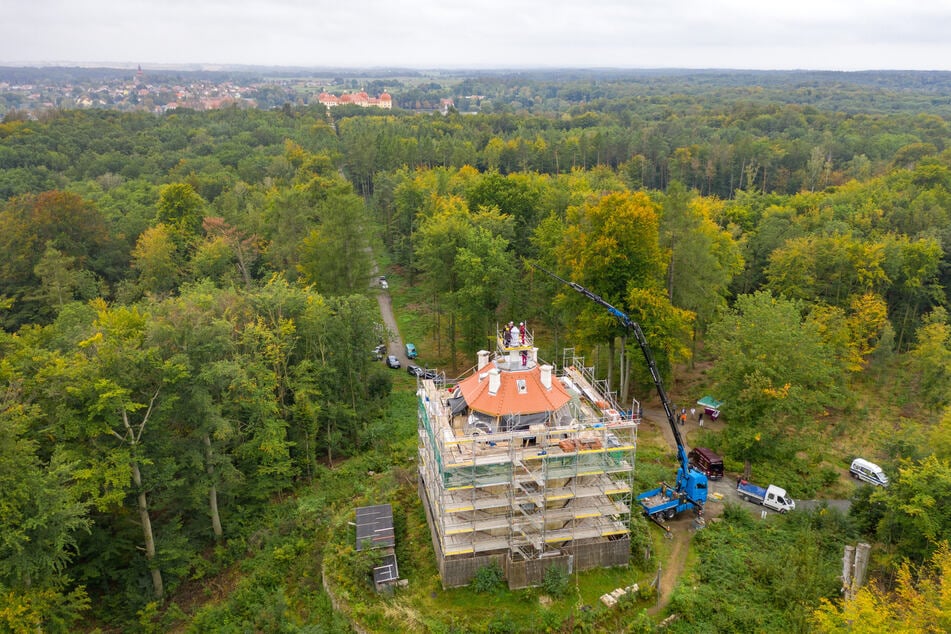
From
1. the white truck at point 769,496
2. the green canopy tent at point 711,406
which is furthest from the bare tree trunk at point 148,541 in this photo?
the green canopy tent at point 711,406

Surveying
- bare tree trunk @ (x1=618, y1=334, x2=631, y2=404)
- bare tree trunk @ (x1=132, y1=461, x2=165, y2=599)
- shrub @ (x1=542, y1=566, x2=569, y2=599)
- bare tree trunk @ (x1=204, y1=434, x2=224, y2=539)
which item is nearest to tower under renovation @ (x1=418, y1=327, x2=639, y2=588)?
shrub @ (x1=542, y1=566, x2=569, y2=599)

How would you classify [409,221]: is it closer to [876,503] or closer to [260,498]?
[260,498]

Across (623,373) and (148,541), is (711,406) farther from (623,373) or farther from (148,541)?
(148,541)

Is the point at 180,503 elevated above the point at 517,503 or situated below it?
below

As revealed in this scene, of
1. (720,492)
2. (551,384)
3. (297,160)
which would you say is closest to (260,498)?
(551,384)

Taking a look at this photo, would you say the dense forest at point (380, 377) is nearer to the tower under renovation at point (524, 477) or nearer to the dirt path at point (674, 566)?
the dirt path at point (674, 566)

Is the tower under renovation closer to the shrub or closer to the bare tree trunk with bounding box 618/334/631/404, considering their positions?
the shrub
